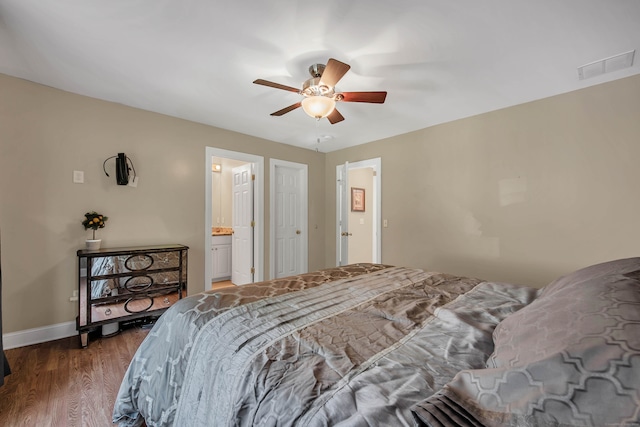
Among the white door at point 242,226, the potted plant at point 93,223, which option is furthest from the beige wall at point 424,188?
the white door at point 242,226

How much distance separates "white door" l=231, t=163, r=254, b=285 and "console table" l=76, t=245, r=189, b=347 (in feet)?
4.31

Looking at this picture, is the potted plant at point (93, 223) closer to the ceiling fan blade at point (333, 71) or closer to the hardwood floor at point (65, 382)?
the hardwood floor at point (65, 382)

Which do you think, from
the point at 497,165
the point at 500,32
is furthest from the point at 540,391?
the point at 497,165

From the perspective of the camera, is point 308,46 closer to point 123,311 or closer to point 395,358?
point 395,358

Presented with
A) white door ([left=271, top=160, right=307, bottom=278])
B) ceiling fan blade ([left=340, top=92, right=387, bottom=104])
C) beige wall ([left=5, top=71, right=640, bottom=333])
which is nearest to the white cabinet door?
white door ([left=271, top=160, right=307, bottom=278])

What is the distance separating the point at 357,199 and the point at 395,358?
456 cm

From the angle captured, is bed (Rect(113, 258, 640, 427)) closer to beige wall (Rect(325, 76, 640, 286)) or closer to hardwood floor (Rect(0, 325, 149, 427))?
hardwood floor (Rect(0, 325, 149, 427))

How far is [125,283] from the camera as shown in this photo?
2635mm

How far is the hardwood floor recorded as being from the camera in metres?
1.61

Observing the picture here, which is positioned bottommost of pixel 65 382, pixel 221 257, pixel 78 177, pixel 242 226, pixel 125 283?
pixel 65 382

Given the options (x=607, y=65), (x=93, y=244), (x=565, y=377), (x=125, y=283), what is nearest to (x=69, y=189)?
(x=93, y=244)

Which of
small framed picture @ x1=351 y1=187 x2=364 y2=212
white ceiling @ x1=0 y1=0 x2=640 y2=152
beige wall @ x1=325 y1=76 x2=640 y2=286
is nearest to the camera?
white ceiling @ x1=0 y1=0 x2=640 y2=152

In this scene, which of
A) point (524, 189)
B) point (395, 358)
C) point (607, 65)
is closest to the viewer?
point (395, 358)

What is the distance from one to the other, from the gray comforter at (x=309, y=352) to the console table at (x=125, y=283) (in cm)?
135
